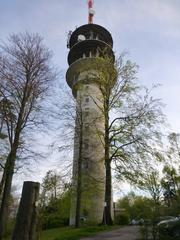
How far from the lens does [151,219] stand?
10.0m

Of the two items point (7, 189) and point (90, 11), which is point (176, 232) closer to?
point (7, 189)

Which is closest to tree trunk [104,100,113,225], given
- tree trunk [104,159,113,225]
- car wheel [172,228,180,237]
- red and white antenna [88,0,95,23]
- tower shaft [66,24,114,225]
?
tree trunk [104,159,113,225]

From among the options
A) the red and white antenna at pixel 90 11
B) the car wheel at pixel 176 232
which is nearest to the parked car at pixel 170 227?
the car wheel at pixel 176 232

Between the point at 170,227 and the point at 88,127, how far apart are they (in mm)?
14318

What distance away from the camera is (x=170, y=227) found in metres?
11.0

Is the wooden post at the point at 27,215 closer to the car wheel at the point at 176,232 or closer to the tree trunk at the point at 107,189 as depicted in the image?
the car wheel at the point at 176,232

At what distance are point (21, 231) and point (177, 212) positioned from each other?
34.4 feet

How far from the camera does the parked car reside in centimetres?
1043

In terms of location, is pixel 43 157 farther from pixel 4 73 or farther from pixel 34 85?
pixel 4 73

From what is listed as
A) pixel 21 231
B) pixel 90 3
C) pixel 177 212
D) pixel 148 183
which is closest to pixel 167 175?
pixel 148 183

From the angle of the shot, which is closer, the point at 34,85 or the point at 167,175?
the point at 34,85

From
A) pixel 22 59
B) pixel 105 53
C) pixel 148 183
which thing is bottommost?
pixel 148 183

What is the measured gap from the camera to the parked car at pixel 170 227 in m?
10.4

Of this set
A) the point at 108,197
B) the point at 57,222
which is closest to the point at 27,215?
the point at 108,197
